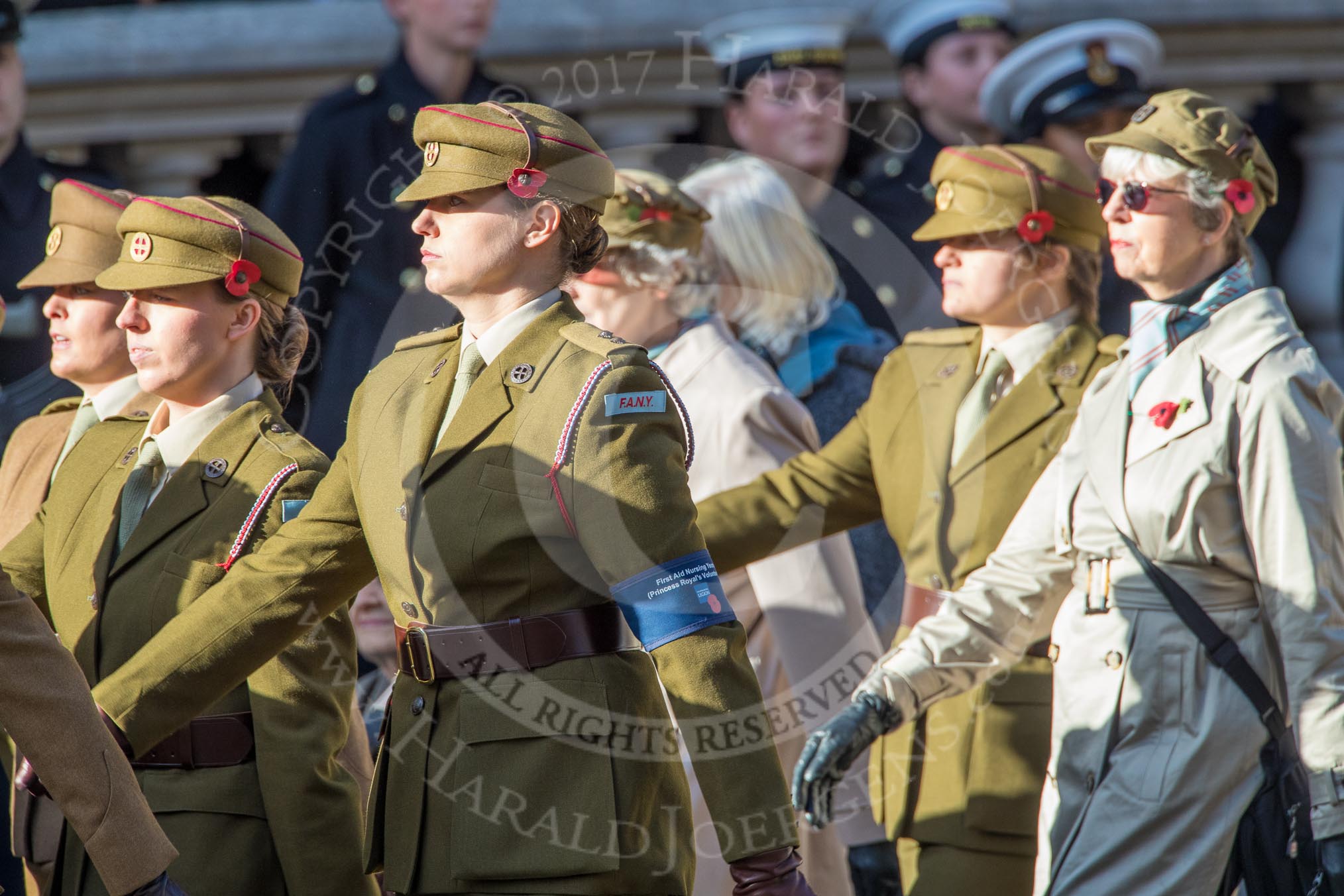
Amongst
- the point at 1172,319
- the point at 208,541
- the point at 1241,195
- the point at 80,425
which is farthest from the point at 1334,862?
the point at 80,425

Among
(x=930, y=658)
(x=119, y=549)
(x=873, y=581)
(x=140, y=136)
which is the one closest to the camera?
(x=119, y=549)

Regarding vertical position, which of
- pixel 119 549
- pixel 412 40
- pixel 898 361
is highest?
pixel 412 40

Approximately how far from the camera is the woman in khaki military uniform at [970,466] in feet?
12.9

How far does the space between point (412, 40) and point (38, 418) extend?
6.75 feet

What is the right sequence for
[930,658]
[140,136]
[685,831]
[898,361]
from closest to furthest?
[685,831], [930,658], [898,361], [140,136]

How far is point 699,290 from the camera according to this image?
4.89 metres

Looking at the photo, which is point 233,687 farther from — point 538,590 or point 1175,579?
point 1175,579

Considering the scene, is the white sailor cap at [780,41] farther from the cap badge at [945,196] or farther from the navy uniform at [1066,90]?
the cap badge at [945,196]

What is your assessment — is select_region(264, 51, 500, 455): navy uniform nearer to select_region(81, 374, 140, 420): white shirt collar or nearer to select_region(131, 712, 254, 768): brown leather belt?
select_region(81, 374, 140, 420): white shirt collar

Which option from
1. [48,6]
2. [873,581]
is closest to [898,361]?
[873,581]

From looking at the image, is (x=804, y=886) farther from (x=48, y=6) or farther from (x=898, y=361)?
(x=48, y=6)

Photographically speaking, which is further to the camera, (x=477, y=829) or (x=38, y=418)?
(x=38, y=418)

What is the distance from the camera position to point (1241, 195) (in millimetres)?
3738

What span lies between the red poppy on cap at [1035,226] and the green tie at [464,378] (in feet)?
5.42
